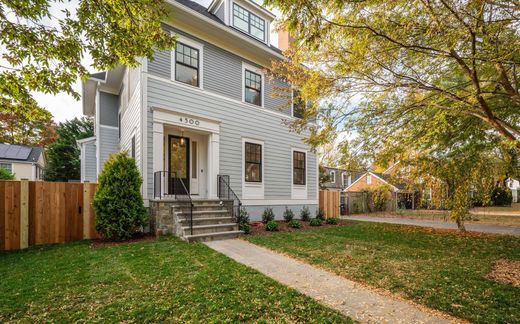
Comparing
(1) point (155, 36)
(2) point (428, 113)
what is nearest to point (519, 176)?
(2) point (428, 113)

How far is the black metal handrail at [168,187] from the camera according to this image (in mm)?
7543

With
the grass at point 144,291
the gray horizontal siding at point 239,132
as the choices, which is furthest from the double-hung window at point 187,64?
the grass at point 144,291

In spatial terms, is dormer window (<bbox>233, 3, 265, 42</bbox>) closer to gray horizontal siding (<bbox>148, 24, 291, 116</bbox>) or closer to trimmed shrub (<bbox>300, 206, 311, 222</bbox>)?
gray horizontal siding (<bbox>148, 24, 291, 116</bbox>)

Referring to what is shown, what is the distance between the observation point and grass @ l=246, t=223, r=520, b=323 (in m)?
3.22

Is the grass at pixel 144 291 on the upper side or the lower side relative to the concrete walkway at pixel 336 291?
upper

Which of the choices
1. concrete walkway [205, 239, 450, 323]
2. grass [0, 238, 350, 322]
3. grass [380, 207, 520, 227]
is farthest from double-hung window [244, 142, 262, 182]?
grass [380, 207, 520, 227]

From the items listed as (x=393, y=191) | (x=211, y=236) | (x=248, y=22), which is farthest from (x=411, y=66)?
(x=393, y=191)

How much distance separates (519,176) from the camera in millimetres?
7449

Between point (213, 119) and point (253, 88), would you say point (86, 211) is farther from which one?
point (253, 88)

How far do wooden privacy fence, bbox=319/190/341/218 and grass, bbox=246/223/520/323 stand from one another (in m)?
4.71

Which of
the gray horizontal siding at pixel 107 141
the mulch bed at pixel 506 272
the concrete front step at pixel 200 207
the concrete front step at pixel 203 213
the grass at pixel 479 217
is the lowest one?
the grass at pixel 479 217

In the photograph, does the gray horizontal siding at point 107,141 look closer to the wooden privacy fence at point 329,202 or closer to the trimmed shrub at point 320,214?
the trimmed shrub at point 320,214

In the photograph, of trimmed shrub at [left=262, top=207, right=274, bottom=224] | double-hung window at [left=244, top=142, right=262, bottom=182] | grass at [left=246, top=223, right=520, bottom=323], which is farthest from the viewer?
double-hung window at [left=244, top=142, right=262, bottom=182]

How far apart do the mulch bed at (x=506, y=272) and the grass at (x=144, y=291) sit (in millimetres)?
3277
